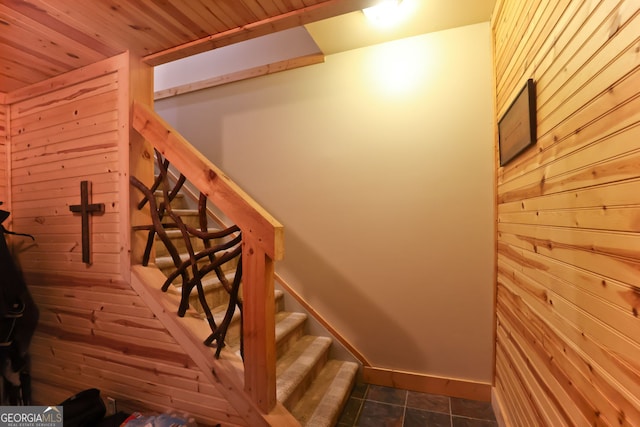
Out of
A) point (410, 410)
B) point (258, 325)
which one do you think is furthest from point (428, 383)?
point (258, 325)

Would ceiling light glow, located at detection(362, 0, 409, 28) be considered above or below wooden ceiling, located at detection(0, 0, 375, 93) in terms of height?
above

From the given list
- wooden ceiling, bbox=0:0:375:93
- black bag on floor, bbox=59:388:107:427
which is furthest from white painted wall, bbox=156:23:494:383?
black bag on floor, bbox=59:388:107:427

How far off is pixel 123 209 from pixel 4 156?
1.20m

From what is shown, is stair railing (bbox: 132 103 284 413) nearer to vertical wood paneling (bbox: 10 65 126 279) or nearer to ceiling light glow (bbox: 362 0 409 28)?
vertical wood paneling (bbox: 10 65 126 279)

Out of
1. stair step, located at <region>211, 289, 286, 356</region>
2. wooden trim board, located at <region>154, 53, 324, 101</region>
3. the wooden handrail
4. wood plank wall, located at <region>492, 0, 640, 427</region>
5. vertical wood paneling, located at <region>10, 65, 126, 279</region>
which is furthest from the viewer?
wooden trim board, located at <region>154, 53, 324, 101</region>

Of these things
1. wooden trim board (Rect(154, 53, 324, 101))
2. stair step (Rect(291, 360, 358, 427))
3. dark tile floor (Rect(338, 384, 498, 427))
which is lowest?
dark tile floor (Rect(338, 384, 498, 427))

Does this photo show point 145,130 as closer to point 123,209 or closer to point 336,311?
point 123,209

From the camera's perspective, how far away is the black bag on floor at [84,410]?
139 cm

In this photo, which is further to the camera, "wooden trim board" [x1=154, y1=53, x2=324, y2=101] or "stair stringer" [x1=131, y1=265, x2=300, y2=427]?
"wooden trim board" [x1=154, y1=53, x2=324, y2=101]

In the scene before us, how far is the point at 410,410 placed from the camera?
185cm

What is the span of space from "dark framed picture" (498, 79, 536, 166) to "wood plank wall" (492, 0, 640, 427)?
0.15 feet

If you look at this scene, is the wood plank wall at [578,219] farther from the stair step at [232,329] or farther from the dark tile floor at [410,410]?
the stair step at [232,329]

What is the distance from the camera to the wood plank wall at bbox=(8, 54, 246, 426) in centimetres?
147

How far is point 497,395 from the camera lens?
1.82 metres
